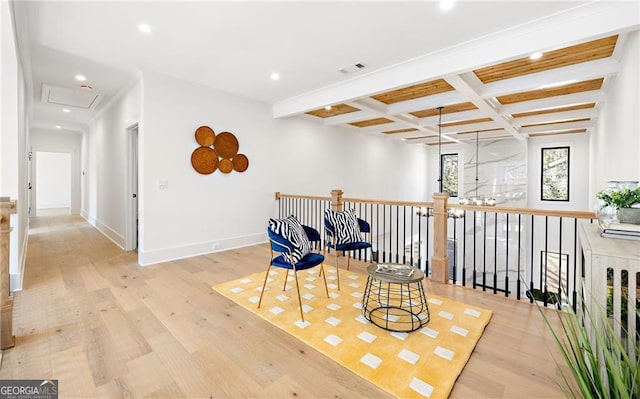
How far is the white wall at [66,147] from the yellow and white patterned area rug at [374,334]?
9.10 metres

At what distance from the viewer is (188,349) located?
85.4 inches

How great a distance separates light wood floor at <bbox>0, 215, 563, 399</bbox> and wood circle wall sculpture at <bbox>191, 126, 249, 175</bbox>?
75.9 inches

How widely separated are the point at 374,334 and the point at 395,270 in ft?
1.86

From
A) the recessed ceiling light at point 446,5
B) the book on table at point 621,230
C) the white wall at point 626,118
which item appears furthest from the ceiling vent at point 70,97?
the white wall at point 626,118

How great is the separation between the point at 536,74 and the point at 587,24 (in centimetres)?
140

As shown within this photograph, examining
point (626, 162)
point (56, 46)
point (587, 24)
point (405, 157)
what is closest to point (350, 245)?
point (626, 162)

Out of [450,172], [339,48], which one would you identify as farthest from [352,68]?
[450,172]

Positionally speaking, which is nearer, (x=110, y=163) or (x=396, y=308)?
(x=396, y=308)

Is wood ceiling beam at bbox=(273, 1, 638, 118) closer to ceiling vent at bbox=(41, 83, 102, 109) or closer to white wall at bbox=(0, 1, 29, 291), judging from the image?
white wall at bbox=(0, 1, 29, 291)

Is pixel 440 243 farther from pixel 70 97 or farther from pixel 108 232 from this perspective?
pixel 70 97

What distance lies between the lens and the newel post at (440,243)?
3.63 meters

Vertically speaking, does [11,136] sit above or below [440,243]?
above

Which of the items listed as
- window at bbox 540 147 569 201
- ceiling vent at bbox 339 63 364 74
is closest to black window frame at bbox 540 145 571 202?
window at bbox 540 147 569 201

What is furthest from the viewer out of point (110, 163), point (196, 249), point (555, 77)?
point (110, 163)
